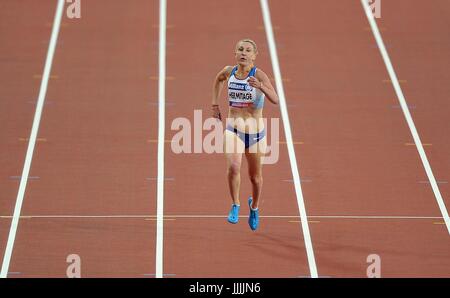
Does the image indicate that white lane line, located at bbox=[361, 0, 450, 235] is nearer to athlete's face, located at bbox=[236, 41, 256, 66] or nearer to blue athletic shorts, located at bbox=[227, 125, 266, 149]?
blue athletic shorts, located at bbox=[227, 125, 266, 149]

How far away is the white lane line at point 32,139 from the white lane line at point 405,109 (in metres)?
4.69

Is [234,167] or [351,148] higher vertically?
[351,148]

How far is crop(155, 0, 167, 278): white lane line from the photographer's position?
13.0 meters

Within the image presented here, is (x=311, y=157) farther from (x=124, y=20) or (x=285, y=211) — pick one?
(x=124, y=20)

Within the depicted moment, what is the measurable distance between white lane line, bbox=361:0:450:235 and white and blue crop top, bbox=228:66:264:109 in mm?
2843

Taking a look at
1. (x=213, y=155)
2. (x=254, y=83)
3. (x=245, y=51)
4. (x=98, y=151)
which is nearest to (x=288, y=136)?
(x=213, y=155)

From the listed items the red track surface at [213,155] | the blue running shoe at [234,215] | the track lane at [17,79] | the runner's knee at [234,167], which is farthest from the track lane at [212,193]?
the track lane at [17,79]

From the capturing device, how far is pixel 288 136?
615 inches

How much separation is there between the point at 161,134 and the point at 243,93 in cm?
357

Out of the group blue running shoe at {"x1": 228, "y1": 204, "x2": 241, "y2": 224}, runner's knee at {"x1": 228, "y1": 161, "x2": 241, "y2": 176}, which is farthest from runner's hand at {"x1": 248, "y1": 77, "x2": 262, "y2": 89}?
blue running shoe at {"x1": 228, "y1": 204, "x2": 241, "y2": 224}

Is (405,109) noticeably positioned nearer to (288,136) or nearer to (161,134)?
(288,136)

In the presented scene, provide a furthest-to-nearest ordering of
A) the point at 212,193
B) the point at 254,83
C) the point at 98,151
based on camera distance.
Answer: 1. the point at 98,151
2. the point at 212,193
3. the point at 254,83

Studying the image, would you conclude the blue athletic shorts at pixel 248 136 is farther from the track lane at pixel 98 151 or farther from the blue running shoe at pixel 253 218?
the track lane at pixel 98 151

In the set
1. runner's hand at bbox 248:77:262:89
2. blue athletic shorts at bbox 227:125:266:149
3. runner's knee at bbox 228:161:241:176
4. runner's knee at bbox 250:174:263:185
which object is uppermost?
runner's hand at bbox 248:77:262:89
